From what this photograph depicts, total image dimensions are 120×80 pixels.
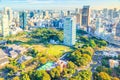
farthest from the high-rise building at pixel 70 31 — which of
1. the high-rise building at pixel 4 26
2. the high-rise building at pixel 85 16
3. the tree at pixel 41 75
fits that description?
the high-rise building at pixel 85 16

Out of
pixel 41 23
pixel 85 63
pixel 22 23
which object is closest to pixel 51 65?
pixel 85 63

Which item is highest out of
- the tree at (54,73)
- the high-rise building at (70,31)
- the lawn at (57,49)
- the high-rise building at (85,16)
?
the high-rise building at (85,16)

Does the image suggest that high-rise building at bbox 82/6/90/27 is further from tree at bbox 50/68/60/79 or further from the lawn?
tree at bbox 50/68/60/79

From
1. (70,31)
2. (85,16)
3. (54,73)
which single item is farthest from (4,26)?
(54,73)

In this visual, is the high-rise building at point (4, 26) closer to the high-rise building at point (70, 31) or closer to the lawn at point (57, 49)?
the lawn at point (57, 49)

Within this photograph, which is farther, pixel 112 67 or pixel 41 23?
pixel 41 23

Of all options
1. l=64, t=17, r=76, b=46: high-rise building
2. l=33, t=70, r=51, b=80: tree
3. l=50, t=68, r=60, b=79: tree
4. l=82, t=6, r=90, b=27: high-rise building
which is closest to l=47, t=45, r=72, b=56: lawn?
l=64, t=17, r=76, b=46: high-rise building

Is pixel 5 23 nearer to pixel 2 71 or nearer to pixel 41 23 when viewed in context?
pixel 41 23

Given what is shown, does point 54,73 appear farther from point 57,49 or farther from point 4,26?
point 4,26

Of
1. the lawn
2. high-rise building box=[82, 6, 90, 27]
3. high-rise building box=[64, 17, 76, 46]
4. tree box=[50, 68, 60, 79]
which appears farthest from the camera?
high-rise building box=[82, 6, 90, 27]

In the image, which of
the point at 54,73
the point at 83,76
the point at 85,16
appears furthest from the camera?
the point at 85,16

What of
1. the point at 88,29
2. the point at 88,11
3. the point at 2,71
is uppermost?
the point at 88,11
